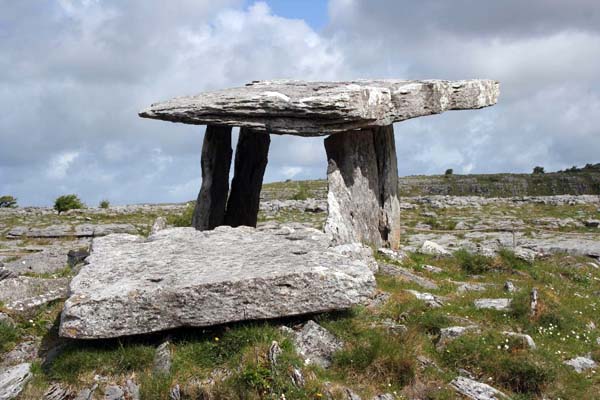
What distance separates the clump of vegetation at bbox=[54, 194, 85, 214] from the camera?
4269 cm

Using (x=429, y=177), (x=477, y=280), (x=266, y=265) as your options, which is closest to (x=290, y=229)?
(x=266, y=265)

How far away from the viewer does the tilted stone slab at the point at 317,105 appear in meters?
17.0

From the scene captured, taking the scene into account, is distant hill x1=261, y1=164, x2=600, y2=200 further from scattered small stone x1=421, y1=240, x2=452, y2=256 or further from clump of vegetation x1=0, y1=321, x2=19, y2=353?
clump of vegetation x1=0, y1=321, x2=19, y2=353

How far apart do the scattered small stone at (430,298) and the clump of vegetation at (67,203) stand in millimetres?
33173

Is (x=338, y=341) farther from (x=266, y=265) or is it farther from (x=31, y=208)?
(x=31, y=208)

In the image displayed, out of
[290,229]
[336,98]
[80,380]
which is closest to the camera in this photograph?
[80,380]

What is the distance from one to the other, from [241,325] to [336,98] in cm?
729

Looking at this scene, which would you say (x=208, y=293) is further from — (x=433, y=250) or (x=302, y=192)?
(x=302, y=192)

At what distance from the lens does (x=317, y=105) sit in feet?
55.1

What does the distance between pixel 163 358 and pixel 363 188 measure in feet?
31.1

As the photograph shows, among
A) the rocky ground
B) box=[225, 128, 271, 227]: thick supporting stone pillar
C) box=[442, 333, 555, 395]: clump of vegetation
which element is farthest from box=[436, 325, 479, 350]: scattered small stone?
box=[225, 128, 271, 227]: thick supporting stone pillar

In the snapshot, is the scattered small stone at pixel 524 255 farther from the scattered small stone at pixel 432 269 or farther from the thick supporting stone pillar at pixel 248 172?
the thick supporting stone pillar at pixel 248 172

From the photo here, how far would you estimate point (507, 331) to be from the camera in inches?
468

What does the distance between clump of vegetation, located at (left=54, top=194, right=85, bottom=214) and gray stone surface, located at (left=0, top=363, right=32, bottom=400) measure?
3280 cm
